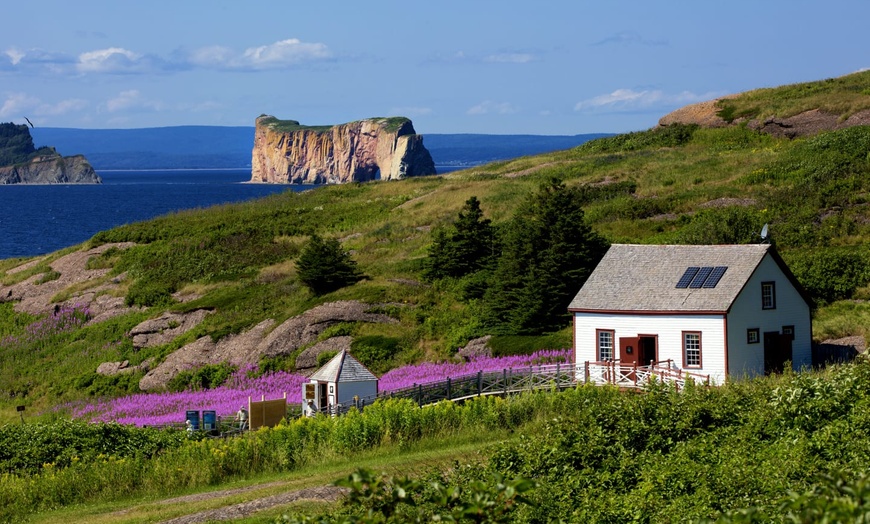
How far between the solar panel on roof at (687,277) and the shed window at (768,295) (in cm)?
221

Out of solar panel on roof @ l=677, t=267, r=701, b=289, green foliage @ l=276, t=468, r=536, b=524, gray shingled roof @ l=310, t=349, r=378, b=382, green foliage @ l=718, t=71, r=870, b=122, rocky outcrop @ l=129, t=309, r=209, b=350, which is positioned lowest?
rocky outcrop @ l=129, t=309, r=209, b=350

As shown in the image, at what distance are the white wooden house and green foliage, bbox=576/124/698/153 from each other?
2168 inches

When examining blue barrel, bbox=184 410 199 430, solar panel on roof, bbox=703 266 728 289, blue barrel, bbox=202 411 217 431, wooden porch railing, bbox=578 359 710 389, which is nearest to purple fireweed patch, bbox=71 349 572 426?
blue barrel, bbox=184 410 199 430

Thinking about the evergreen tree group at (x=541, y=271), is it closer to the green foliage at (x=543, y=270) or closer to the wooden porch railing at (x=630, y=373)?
the green foliage at (x=543, y=270)

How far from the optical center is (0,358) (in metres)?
58.0

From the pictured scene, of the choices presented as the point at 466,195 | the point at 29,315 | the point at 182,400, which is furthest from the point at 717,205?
the point at 29,315

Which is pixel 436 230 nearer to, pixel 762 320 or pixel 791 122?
pixel 762 320

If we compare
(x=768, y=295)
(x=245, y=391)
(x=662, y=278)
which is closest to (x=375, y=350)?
(x=245, y=391)

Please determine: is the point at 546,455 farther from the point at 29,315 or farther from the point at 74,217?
the point at 74,217

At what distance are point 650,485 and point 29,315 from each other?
165ft

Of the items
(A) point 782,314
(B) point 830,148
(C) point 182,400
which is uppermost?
(B) point 830,148

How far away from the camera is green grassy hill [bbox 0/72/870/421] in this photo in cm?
5025

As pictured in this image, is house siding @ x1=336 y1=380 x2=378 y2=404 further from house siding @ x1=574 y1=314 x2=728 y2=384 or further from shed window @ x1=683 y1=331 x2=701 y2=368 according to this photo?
shed window @ x1=683 y1=331 x2=701 y2=368

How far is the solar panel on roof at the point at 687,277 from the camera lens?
1528 inches
